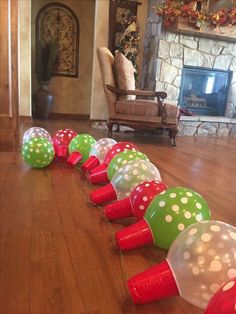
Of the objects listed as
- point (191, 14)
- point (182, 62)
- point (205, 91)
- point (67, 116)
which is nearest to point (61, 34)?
point (67, 116)

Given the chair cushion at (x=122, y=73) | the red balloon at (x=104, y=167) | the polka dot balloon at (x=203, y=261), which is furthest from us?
the chair cushion at (x=122, y=73)

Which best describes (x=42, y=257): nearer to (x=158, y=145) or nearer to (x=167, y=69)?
(x=158, y=145)

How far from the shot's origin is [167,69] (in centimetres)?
391

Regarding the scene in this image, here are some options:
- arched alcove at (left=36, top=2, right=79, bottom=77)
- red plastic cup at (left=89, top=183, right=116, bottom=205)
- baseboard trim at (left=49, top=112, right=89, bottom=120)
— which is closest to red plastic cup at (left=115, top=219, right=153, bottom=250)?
red plastic cup at (left=89, top=183, right=116, bottom=205)

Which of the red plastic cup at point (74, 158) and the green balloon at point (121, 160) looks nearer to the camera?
the green balloon at point (121, 160)

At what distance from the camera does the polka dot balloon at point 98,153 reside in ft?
5.49

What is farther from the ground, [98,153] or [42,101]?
[42,101]

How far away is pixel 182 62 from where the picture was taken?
397 cm

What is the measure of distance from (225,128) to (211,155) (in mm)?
1762

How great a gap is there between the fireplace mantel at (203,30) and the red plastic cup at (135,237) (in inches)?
131

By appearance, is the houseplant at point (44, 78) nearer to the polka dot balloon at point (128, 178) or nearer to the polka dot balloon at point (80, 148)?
the polka dot balloon at point (80, 148)

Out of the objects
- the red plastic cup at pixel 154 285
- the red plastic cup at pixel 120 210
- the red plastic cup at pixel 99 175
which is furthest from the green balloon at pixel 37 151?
the red plastic cup at pixel 154 285

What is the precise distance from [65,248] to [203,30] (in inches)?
142

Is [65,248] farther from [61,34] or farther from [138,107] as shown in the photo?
[61,34]
